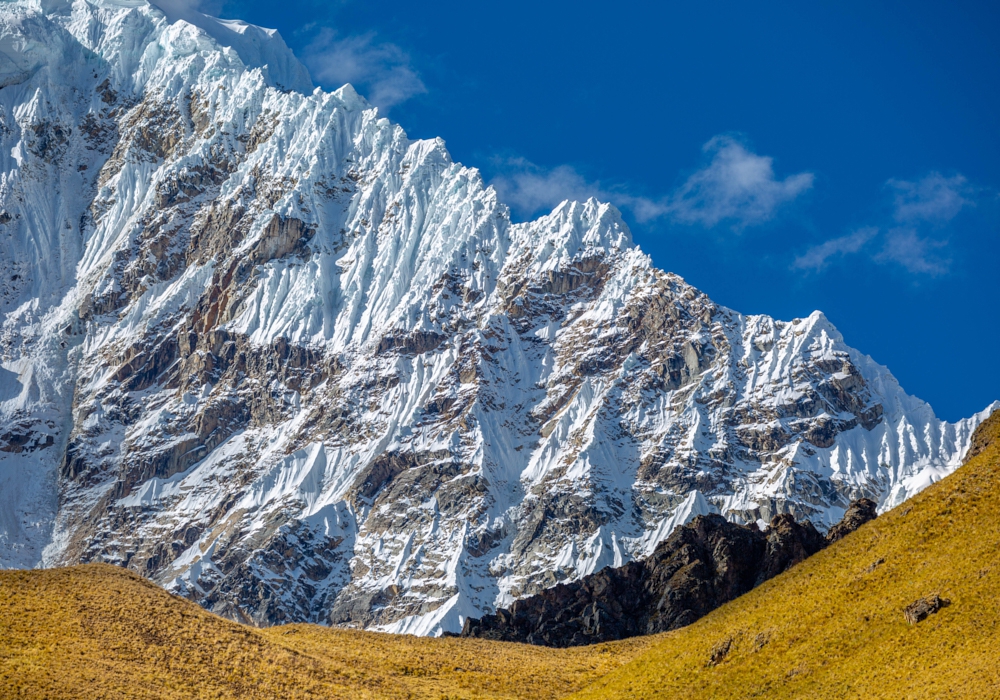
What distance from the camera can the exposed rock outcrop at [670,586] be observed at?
130m

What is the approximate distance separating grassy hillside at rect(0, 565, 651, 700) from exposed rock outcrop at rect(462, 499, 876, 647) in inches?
1136

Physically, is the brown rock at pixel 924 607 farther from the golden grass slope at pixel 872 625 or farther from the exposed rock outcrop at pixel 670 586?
the exposed rock outcrop at pixel 670 586

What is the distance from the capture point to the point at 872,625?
264 feet

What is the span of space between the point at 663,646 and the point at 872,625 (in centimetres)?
1948

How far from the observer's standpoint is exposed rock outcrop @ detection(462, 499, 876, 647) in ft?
428

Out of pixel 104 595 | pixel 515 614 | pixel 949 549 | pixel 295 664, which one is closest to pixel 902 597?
pixel 949 549

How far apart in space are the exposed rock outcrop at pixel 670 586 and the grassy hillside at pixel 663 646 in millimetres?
29732

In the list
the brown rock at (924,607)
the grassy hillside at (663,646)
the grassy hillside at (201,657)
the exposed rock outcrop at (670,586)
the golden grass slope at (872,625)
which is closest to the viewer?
the golden grass slope at (872,625)

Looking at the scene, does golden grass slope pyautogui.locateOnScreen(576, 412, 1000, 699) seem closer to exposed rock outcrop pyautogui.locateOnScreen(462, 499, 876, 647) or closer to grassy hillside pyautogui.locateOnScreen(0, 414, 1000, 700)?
grassy hillside pyautogui.locateOnScreen(0, 414, 1000, 700)

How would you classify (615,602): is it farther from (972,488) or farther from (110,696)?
(110,696)

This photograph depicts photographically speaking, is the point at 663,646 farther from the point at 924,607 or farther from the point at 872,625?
the point at 924,607

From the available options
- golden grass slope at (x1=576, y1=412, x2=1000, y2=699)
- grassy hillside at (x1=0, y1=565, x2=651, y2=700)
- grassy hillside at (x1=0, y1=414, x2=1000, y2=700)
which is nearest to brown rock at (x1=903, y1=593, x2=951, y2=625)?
golden grass slope at (x1=576, y1=412, x2=1000, y2=699)

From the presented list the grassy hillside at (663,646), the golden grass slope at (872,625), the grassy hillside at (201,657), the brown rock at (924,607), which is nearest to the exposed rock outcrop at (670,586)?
the grassy hillside at (201,657)

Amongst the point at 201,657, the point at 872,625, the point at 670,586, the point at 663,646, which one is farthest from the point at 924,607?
the point at 670,586
